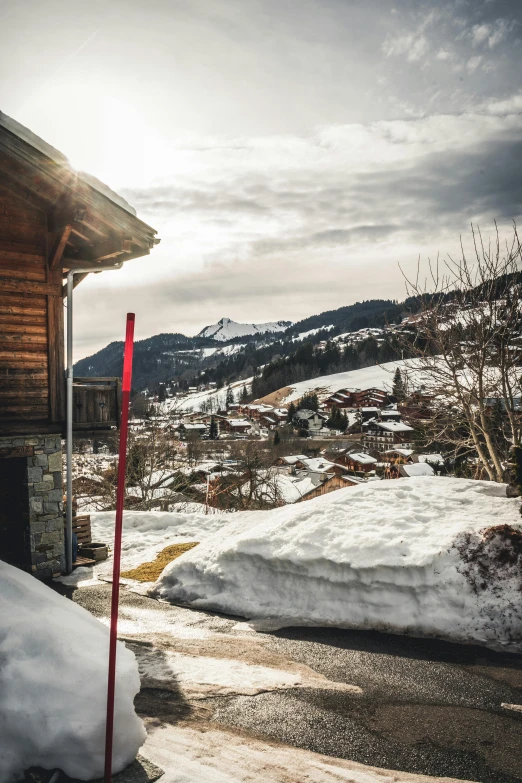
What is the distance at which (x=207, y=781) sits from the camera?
363 centimetres

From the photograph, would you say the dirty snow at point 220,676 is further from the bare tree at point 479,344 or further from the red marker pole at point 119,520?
the bare tree at point 479,344

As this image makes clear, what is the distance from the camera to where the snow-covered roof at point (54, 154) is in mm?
9508

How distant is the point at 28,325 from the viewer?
35.9 ft

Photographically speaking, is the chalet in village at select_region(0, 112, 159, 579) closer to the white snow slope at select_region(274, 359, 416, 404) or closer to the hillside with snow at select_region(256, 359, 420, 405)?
the hillside with snow at select_region(256, 359, 420, 405)

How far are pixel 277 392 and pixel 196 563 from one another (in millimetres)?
153635

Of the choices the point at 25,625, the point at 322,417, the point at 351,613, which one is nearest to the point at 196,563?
the point at 351,613

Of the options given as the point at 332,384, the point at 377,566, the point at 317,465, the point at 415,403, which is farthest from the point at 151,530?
the point at 332,384

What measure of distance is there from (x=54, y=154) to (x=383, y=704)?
34.4 feet

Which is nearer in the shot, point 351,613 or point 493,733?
point 493,733

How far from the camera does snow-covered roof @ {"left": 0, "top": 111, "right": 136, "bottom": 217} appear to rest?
9508 mm

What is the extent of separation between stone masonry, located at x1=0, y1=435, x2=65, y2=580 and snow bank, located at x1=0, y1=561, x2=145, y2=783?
23.1 ft

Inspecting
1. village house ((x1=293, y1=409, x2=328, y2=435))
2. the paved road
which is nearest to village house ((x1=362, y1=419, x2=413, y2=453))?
village house ((x1=293, y1=409, x2=328, y2=435))

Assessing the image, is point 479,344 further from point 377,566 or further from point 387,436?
point 387,436

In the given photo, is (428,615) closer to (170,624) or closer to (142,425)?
(170,624)
